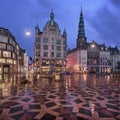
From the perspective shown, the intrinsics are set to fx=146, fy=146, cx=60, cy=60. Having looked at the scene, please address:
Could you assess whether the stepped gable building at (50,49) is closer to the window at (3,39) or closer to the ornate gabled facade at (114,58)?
the window at (3,39)

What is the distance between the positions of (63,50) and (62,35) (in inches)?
302

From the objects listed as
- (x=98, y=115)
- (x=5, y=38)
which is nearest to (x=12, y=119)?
(x=98, y=115)

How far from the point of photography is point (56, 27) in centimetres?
7156

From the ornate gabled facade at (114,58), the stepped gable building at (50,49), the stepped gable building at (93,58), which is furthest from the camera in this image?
the ornate gabled facade at (114,58)

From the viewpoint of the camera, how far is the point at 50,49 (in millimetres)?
70375

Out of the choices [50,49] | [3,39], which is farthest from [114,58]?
[3,39]

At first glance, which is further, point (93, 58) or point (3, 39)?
point (93, 58)

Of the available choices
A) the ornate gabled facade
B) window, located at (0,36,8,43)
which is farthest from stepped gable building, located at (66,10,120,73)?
window, located at (0,36,8,43)

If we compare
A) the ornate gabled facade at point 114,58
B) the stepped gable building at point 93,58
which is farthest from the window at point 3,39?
the ornate gabled facade at point 114,58

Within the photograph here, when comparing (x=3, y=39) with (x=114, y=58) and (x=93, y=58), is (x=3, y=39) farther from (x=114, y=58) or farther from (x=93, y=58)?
(x=114, y=58)

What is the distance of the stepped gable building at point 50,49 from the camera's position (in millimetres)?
67000

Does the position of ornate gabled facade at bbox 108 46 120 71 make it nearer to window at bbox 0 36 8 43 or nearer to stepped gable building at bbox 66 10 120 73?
stepped gable building at bbox 66 10 120 73

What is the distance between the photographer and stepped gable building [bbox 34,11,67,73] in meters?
67.0

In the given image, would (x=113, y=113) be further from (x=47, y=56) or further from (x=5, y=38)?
(x=47, y=56)
